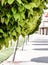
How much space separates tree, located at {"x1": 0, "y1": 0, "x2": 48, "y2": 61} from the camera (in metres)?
3.77

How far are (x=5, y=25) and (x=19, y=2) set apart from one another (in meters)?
0.59

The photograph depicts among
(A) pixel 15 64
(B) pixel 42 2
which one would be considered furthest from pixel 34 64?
(B) pixel 42 2

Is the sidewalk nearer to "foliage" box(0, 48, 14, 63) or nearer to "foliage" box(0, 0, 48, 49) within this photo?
"foliage" box(0, 48, 14, 63)

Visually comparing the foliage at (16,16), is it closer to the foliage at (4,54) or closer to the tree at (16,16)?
the tree at (16,16)

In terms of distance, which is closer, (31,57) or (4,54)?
(31,57)

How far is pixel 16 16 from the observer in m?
3.77

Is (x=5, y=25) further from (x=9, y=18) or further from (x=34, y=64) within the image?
(x=34, y=64)

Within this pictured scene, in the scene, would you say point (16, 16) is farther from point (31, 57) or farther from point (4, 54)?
point (4, 54)

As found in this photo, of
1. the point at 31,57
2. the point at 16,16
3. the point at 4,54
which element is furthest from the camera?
the point at 4,54

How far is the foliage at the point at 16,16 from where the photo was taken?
377 centimetres

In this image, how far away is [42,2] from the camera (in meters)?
4.36

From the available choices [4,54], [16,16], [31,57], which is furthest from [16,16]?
[4,54]

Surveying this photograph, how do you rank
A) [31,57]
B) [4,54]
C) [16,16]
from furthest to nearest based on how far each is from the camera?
[4,54] < [31,57] < [16,16]

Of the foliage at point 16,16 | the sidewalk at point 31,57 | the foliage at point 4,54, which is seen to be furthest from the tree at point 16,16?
the foliage at point 4,54
